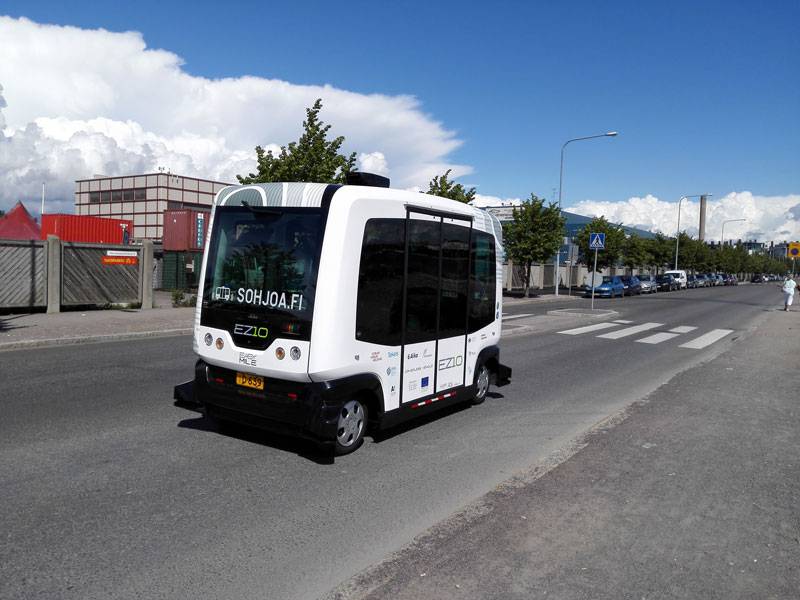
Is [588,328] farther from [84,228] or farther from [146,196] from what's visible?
[146,196]

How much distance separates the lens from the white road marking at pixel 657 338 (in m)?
16.0

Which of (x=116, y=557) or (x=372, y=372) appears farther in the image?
(x=372, y=372)

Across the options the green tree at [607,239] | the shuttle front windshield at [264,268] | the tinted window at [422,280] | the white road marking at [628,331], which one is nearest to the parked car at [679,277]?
the green tree at [607,239]

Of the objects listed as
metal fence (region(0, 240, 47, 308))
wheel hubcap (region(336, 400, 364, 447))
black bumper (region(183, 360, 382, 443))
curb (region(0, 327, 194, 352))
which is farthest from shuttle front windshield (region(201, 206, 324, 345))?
metal fence (region(0, 240, 47, 308))

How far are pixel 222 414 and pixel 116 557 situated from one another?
7.78 ft

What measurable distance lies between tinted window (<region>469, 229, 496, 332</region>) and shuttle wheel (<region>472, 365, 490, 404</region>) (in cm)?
68

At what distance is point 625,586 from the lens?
11.2 ft

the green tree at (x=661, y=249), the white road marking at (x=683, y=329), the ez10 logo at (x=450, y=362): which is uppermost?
the green tree at (x=661, y=249)

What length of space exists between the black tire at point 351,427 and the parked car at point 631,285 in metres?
39.7

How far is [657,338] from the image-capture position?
16.8m

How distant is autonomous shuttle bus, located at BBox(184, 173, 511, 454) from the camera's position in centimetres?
535

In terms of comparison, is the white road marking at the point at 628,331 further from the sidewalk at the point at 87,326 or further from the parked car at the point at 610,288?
the parked car at the point at 610,288

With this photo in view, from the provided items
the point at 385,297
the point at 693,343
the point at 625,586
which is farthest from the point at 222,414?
the point at 693,343

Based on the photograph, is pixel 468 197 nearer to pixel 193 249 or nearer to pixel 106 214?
pixel 193 249
